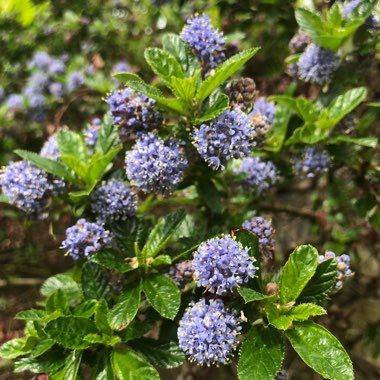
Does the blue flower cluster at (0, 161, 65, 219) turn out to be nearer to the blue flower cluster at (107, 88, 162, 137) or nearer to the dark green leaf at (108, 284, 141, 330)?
the blue flower cluster at (107, 88, 162, 137)

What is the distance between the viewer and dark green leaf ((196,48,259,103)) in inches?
54.1

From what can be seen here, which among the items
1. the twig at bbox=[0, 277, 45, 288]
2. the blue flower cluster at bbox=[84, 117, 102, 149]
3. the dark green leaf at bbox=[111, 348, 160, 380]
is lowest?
the twig at bbox=[0, 277, 45, 288]

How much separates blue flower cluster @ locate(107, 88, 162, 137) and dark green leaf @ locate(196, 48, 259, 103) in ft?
0.53

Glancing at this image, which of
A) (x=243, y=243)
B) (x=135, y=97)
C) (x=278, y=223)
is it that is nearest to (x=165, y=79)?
(x=135, y=97)

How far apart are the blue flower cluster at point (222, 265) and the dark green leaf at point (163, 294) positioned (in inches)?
4.0

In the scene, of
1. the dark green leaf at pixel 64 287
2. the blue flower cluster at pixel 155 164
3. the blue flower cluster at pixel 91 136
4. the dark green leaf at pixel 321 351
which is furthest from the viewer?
the blue flower cluster at pixel 91 136

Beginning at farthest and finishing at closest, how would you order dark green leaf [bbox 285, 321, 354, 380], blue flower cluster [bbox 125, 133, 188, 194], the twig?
1. the twig
2. blue flower cluster [bbox 125, 133, 188, 194]
3. dark green leaf [bbox 285, 321, 354, 380]

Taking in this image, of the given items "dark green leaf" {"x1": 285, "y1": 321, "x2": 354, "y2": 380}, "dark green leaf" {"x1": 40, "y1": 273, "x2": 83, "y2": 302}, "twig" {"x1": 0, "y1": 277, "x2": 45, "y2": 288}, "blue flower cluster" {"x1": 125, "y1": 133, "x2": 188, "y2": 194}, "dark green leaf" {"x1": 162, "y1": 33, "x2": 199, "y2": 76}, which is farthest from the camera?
"twig" {"x1": 0, "y1": 277, "x2": 45, "y2": 288}

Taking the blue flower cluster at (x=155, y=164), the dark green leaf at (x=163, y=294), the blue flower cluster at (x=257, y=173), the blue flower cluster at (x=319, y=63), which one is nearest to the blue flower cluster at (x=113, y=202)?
the blue flower cluster at (x=155, y=164)

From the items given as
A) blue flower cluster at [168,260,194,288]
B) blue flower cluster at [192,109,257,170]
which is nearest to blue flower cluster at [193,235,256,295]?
blue flower cluster at [168,260,194,288]

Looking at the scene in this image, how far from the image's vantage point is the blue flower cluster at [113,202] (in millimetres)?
1628

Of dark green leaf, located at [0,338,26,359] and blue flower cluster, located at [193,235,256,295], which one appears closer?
blue flower cluster, located at [193,235,256,295]

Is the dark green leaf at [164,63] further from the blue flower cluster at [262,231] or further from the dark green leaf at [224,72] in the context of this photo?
the blue flower cluster at [262,231]

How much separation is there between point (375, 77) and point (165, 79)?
164 centimetres
